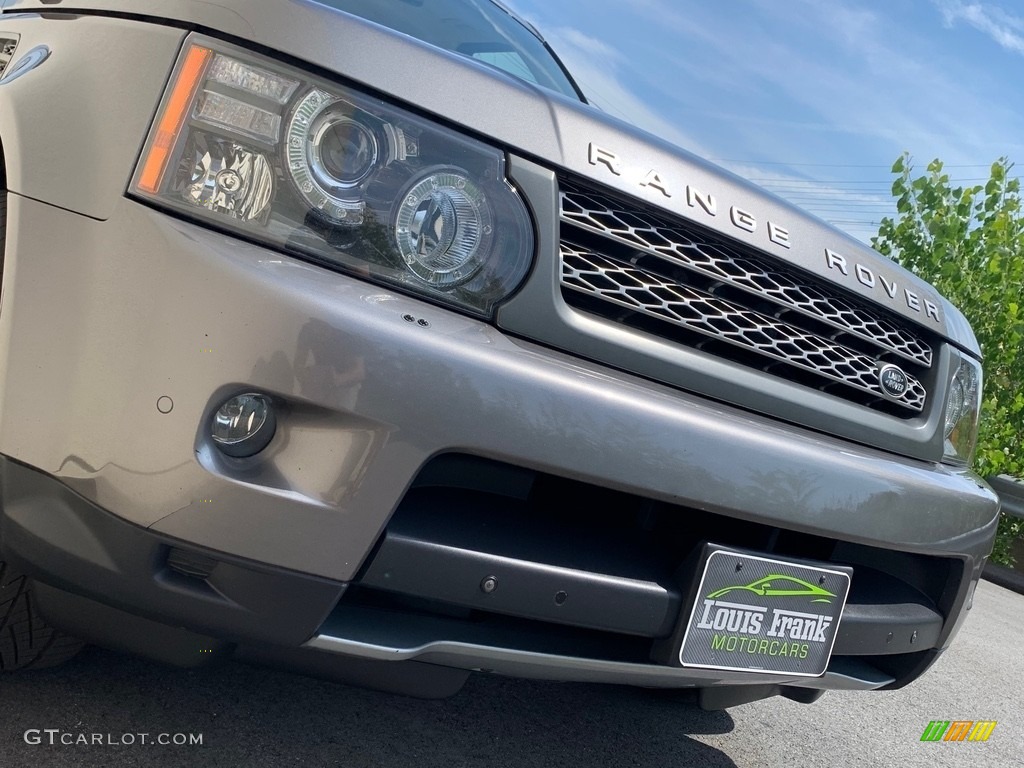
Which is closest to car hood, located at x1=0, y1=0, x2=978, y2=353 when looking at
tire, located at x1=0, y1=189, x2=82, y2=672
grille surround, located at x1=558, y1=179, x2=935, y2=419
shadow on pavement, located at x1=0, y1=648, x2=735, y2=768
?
grille surround, located at x1=558, y1=179, x2=935, y2=419

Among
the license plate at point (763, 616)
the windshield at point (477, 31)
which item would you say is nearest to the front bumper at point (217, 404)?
the license plate at point (763, 616)

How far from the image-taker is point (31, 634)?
1696 millimetres

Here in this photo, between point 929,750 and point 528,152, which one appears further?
point 929,750

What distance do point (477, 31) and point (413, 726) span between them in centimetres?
177

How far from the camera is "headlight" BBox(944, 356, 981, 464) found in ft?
7.13

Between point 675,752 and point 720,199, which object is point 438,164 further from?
point 675,752

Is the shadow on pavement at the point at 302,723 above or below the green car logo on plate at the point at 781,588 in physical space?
below

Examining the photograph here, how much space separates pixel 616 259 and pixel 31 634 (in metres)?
1.21

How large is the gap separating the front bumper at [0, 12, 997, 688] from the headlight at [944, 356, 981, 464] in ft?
3.18

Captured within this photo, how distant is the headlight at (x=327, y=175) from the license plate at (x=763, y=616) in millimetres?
622

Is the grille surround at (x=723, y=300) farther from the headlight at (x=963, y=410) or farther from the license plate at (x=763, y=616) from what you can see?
the license plate at (x=763, y=616)

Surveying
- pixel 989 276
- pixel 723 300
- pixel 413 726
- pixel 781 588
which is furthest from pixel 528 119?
pixel 989 276

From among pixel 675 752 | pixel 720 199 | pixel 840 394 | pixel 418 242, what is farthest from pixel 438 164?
pixel 675 752

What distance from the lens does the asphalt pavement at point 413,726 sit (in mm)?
1735
